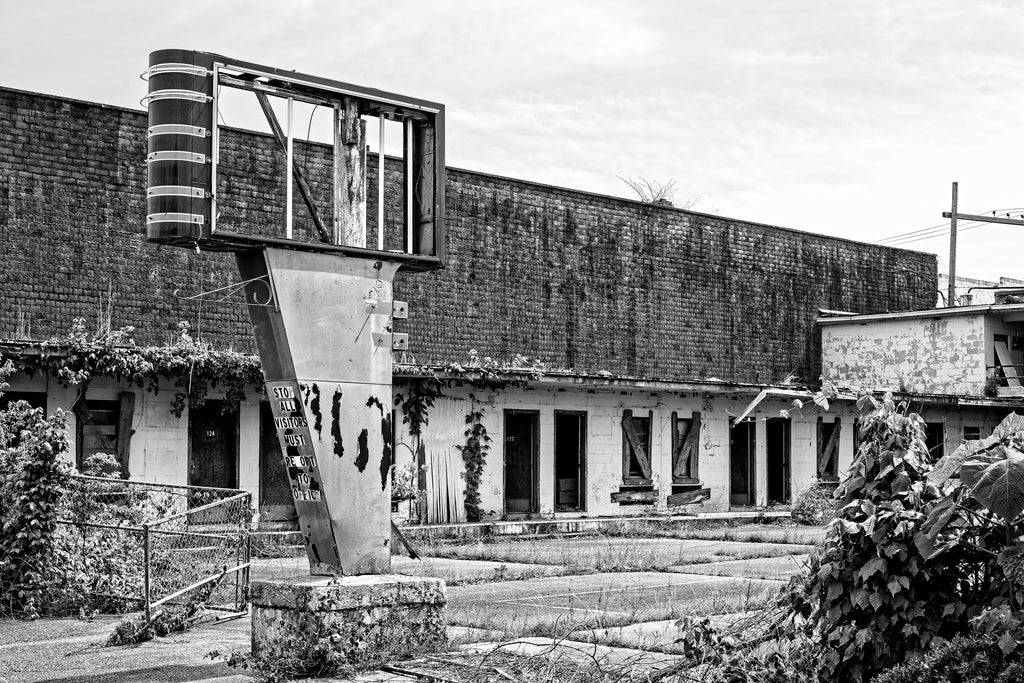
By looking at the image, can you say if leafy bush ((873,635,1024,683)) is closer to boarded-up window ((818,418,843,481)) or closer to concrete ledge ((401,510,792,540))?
concrete ledge ((401,510,792,540))

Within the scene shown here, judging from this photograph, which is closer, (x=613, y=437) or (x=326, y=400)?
(x=326, y=400)

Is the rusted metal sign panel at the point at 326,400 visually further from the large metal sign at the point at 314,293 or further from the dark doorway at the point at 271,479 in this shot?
the dark doorway at the point at 271,479

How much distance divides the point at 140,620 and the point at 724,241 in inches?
1021

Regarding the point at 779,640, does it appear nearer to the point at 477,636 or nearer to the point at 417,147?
the point at 477,636

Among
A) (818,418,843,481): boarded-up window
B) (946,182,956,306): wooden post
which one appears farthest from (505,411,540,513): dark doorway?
(946,182,956,306): wooden post

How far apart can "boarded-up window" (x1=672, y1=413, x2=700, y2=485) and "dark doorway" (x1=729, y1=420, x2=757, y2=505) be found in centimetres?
148

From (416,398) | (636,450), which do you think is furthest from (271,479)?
(636,450)

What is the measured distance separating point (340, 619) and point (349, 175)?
3416mm

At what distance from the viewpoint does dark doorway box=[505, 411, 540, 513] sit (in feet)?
83.4

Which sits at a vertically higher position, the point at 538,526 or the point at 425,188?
the point at 425,188

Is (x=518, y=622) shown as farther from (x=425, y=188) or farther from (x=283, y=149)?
(x=283, y=149)

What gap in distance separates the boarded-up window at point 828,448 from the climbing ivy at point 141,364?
16.6m

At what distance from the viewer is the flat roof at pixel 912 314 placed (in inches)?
1337

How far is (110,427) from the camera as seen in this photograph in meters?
19.4
